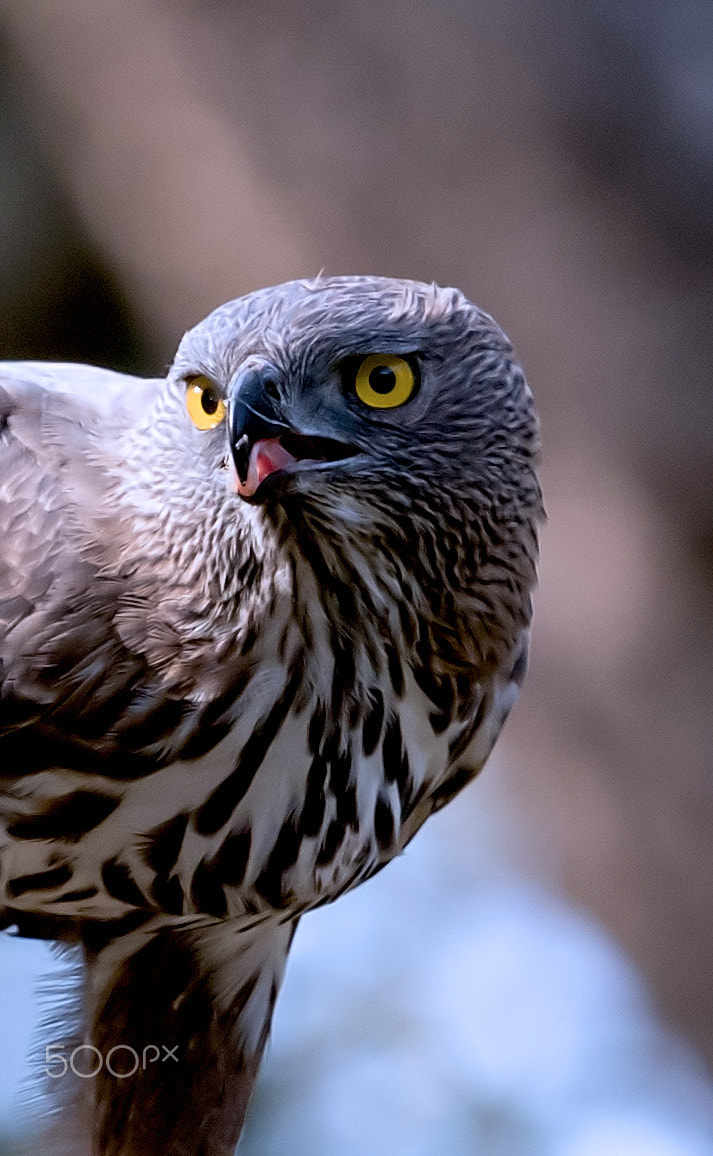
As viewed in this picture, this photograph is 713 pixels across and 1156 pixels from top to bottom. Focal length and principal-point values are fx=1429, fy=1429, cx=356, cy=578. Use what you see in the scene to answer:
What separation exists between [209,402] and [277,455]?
0.46 ft

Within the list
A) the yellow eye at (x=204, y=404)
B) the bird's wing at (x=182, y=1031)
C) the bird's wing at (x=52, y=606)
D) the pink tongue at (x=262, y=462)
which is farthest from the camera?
the bird's wing at (x=182, y=1031)

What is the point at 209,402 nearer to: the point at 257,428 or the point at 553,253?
the point at 257,428

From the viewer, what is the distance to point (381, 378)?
1225 millimetres

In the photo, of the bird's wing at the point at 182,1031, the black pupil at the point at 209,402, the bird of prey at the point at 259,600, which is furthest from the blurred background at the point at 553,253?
the black pupil at the point at 209,402

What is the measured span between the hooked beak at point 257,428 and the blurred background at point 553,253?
0.85 m

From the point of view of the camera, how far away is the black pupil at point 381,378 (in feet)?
4.01

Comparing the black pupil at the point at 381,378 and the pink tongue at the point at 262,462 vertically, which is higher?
the black pupil at the point at 381,378

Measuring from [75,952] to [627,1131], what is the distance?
59.3 inches

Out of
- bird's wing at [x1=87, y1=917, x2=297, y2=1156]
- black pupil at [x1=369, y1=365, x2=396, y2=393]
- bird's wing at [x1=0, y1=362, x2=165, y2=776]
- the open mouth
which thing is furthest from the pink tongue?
bird's wing at [x1=87, y1=917, x2=297, y2=1156]

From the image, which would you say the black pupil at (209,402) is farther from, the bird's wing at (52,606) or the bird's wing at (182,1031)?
the bird's wing at (182,1031)

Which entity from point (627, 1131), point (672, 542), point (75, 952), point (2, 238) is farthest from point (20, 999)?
point (2, 238)

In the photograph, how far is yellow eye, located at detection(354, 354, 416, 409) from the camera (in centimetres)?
122

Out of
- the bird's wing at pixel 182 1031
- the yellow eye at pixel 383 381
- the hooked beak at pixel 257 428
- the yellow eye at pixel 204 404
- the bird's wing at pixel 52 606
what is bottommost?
the bird's wing at pixel 182 1031

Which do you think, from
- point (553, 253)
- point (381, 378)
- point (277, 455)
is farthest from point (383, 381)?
point (553, 253)
